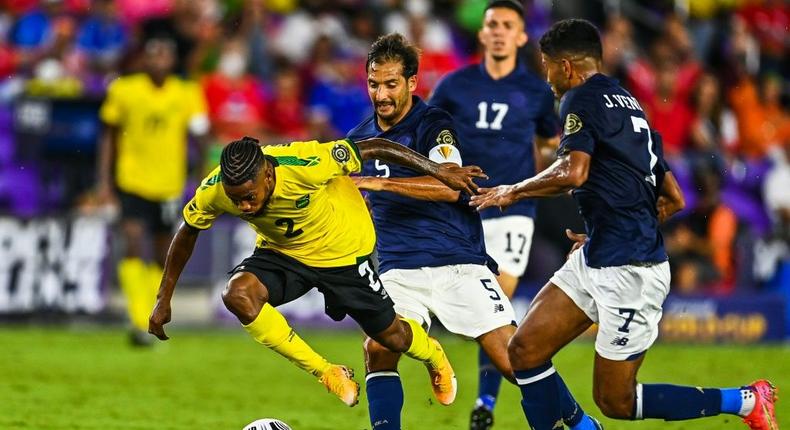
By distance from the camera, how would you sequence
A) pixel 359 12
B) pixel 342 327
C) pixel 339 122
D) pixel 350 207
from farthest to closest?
pixel 359 12 < pixel 339 122 < pixel 342 327 < pixel 350 207

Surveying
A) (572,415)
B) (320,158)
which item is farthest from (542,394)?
(320,158)

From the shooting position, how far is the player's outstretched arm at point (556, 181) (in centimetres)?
711

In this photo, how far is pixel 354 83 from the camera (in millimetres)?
18062

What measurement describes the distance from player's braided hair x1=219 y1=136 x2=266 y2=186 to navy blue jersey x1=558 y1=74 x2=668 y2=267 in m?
1.61

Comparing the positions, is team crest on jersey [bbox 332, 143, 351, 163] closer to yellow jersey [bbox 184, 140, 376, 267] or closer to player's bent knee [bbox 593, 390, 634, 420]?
yellow jersey [bbox 184, 140, 376, 267]

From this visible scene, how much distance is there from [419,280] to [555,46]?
1.67 m

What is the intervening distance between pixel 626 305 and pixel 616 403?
538mm

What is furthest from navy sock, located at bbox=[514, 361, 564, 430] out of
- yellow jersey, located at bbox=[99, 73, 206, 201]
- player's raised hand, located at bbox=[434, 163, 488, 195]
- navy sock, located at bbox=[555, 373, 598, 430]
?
yellow jersey, located at bbox=[99, 73, 206, 201]

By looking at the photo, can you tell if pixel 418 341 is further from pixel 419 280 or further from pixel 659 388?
pixel 659 388

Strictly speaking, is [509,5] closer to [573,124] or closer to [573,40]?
[573,40]

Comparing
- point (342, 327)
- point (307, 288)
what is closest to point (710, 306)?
point (342, 327)

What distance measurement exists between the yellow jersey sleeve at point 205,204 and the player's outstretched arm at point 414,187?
2.80 feet

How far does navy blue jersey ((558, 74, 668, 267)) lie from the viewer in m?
7.29

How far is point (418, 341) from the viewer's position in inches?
313
